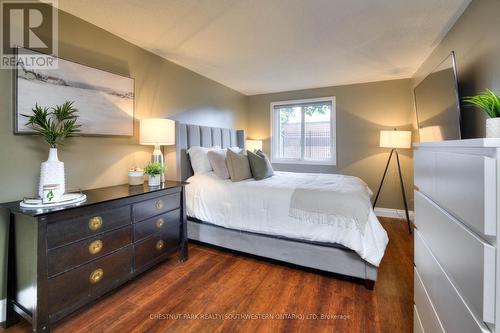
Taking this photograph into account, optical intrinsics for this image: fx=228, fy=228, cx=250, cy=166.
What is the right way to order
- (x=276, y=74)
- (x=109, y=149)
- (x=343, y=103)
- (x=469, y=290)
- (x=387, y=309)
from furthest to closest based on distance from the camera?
(x=343, y=103), (x=276, y=74), (x=109, y=149), (x=387, y=309), (x=469, y=290)

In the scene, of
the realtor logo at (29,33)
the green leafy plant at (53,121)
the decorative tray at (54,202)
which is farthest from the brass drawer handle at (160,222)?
the realtor logo at (29,33)

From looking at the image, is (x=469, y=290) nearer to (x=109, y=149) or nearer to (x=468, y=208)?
(x=468, y=208)

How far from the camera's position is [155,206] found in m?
2.12

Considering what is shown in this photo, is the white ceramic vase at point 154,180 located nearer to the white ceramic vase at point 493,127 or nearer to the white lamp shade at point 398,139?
the white ceramic vase at point 493,127

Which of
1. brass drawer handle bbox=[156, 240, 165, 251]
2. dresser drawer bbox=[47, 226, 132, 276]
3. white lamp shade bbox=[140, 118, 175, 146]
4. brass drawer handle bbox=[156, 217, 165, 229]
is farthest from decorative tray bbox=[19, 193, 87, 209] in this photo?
white lamp shade bbox=[140, 118, 175, 146]

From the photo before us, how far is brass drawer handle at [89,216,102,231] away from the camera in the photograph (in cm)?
161

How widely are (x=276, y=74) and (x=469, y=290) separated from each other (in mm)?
3506

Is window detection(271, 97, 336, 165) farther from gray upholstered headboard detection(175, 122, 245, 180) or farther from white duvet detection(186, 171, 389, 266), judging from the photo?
white duvet detection(186, 171, 389, 266)

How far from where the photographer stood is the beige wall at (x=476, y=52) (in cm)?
161

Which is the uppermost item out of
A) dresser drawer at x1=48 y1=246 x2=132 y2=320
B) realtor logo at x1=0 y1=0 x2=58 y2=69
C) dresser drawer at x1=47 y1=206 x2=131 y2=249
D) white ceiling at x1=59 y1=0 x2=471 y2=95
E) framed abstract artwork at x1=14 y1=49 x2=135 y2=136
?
white ceiling at x1=59 y1=0 x2=471 y2=95

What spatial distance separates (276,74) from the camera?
3672 millimetres

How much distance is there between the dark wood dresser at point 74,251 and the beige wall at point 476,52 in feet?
9.21

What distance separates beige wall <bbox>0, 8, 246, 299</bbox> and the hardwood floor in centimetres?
87

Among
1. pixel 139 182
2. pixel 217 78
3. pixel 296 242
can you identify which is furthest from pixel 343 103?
pixel 139 182
